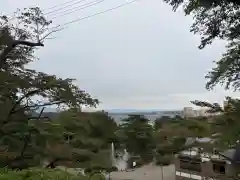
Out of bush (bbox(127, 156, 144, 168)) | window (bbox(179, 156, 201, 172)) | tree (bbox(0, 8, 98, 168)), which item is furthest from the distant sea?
tree (bbox(0, 8, 98, 168))

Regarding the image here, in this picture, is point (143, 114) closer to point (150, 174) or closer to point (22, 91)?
point (150, 174)

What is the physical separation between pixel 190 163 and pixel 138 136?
8.97 metres

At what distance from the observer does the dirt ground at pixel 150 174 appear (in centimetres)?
1845

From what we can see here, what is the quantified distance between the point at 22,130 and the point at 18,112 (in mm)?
648

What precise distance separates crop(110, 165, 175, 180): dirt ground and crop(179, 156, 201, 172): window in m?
2.14

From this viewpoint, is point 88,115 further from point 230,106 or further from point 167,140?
point 230,106

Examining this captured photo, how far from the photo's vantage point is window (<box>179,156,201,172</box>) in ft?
47.6

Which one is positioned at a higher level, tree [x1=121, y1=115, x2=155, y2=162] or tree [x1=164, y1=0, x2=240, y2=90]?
tree [x1=164, y1=0, x2=240, y2=90]

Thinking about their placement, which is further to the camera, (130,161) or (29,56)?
(130,161)

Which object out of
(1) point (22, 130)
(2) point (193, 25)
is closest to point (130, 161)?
(1) point (22, 130)

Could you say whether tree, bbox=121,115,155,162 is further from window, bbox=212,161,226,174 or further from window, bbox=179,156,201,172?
window, bbox=212,161,226,174

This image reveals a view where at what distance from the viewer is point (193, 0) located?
348cm

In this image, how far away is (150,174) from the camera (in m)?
19.9

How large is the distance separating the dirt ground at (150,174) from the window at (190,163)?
7.04ft
